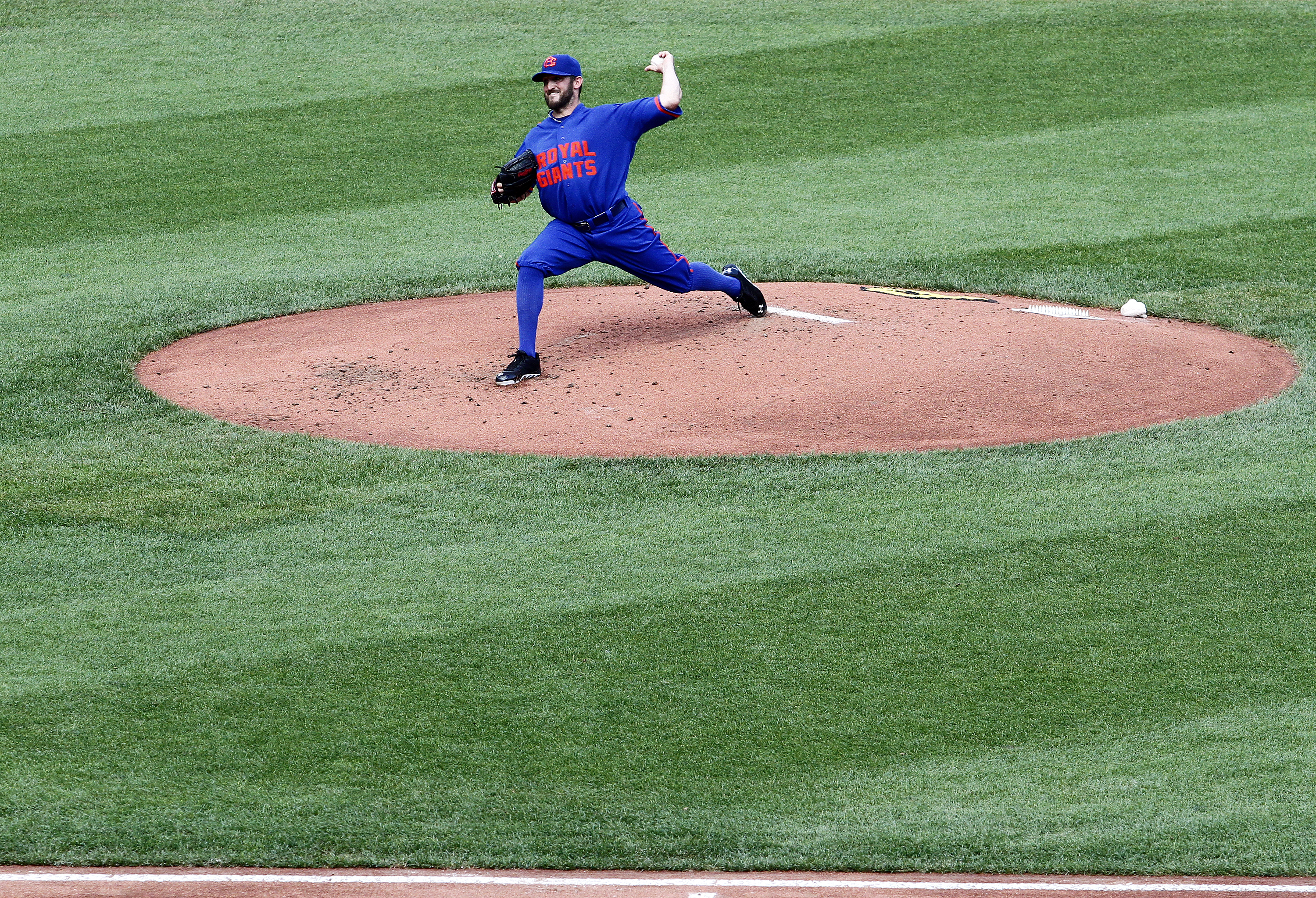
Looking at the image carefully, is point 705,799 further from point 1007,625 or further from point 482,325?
point 482,325

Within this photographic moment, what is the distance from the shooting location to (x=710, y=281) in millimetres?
9711

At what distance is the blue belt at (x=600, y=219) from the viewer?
920 cm

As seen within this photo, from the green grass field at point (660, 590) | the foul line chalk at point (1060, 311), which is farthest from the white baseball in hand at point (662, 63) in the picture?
the foul line chalk at point (1060, 311)

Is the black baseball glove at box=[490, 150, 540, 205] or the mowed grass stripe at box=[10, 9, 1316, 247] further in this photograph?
the mowed grass stripe at box=[10, 9, 1316, 247]

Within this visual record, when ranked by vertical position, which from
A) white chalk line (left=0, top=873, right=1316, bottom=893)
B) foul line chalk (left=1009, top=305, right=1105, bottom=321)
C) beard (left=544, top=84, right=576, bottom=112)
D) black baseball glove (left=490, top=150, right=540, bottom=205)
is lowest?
foul line chalk (left=1009, top=305, right=1105, bottom=321)

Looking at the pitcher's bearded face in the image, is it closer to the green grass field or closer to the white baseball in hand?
the white baseball in hand

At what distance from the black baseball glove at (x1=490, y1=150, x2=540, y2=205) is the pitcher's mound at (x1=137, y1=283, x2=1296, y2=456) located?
96 centimetres

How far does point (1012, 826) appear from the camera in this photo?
Answer: 475 centimetres

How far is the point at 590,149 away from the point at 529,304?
88 centimetres

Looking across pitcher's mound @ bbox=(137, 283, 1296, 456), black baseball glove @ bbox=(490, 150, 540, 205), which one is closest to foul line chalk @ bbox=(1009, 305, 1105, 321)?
pitcher's mound @ bbox=(137, 283, 1296, 456)

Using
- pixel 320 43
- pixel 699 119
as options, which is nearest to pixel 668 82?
pixel 699 119

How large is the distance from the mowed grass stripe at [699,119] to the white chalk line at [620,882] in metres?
9.06

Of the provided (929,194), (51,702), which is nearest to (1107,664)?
(51,702)

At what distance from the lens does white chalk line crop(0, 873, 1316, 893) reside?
14.6ft
